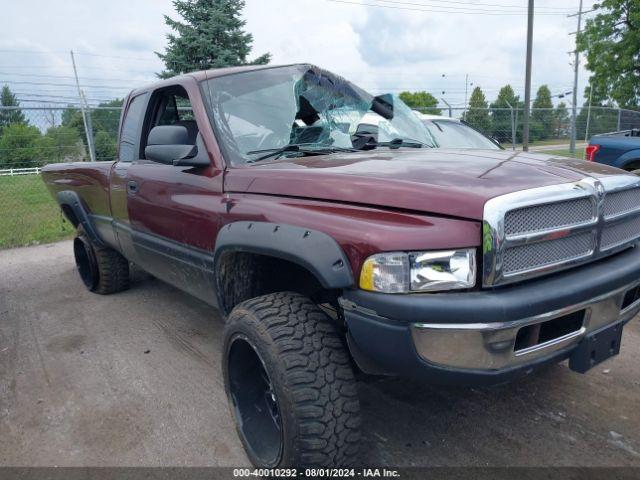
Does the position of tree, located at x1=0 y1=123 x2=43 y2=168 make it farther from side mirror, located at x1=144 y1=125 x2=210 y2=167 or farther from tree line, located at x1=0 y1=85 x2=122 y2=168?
side mirror, located at x1=144 y1=125 x2=210 y2=167

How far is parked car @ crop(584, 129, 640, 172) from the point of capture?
6865 millimetres

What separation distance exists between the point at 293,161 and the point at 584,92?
115 feet

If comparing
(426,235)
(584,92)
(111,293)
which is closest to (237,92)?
(426,235)

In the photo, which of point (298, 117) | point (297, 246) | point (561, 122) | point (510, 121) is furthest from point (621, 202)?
point (561, 122)

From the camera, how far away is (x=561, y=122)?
17188 millimetres

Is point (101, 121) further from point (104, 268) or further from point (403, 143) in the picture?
point (403, 143)

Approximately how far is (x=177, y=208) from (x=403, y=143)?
4.75 feet

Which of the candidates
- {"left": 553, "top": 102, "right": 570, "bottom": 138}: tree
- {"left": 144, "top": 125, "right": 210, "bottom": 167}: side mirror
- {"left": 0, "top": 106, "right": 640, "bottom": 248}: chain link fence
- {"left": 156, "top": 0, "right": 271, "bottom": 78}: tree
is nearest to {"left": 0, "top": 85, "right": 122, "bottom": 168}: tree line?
{"left": 0, "top": 106, "right": 640, "bottom": 248}: chain link fence

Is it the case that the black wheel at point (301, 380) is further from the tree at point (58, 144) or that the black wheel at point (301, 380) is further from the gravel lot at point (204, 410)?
the tree at point (58, 144)

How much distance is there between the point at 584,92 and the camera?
31656mm

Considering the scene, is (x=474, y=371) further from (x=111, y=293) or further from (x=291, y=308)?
(x=111, y=293)

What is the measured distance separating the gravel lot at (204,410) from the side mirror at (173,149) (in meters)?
1.41

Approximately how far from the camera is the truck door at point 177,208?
9.01ft

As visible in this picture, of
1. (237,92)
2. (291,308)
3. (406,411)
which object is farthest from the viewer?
(237,92)
